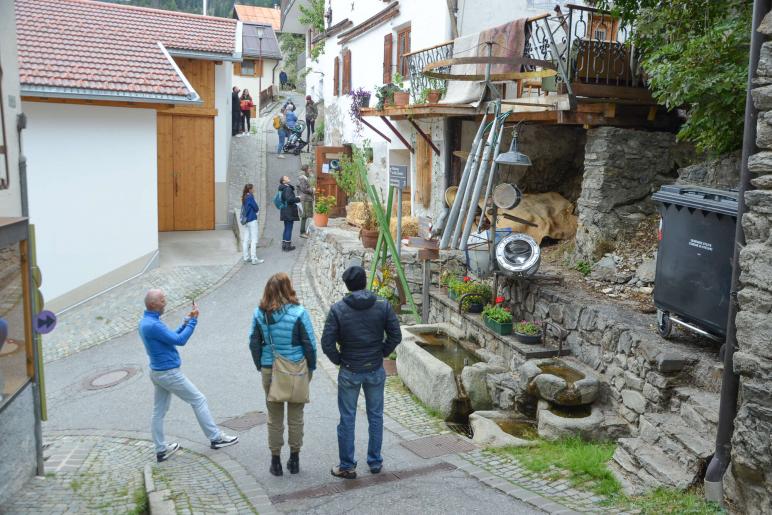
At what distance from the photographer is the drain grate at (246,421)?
8.00 m

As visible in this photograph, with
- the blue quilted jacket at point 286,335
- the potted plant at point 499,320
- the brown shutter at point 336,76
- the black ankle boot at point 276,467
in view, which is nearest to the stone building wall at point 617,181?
the potted plant at point 499,320

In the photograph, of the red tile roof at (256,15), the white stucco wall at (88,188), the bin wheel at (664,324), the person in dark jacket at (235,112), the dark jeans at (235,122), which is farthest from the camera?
the red tile roof at (256,15)

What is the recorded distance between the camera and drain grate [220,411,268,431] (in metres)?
8.00

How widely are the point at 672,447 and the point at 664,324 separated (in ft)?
5.41

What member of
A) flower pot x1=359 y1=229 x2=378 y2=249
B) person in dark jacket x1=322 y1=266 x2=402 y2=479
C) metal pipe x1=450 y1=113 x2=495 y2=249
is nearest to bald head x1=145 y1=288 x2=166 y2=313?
person in dark jacket x1=322 y1=266 x2=402 y2=479

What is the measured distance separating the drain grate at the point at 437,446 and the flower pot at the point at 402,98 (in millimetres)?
8686

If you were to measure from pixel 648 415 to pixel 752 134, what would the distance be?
264cm

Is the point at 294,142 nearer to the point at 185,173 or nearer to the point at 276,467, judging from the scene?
the point at 185,173

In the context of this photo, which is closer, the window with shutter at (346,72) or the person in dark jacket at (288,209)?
the person in dark jacket at (288,209)

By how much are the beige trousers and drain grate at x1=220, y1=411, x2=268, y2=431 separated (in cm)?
157

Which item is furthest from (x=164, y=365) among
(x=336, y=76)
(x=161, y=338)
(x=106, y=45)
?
(x=336, y=76)

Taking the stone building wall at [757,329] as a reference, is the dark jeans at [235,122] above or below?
above

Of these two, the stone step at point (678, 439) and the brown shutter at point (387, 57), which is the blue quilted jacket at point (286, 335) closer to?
the stone step at point (678, 439)

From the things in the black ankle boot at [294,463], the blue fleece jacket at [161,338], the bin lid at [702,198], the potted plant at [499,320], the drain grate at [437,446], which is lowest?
the drain grate at [437,446]
